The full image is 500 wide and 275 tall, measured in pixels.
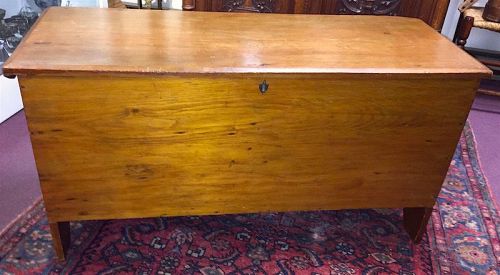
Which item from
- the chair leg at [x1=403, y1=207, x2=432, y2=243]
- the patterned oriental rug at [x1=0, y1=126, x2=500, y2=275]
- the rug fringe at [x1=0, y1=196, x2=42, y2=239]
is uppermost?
the chair leg at [x1=403, y1=207, x2=432, y2=243]

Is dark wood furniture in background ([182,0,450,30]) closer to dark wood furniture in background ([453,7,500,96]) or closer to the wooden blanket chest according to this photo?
dark wood furniture in background ([453,7,500,96])

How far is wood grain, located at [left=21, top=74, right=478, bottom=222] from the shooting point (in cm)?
115

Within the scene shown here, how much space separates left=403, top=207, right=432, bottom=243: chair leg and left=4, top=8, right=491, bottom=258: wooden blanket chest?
0.21 ft

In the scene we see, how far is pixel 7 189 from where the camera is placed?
1.70m

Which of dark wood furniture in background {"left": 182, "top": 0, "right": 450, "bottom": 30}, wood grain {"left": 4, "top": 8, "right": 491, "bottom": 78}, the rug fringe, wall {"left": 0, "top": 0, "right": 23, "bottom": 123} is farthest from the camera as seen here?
dark wood furniture in background {"left": 182, "top": 0, "right": 450, "bottom": 30}

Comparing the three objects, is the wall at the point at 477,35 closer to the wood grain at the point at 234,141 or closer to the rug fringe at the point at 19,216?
the wood grain at the point at 234,141

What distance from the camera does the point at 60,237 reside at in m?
1.38

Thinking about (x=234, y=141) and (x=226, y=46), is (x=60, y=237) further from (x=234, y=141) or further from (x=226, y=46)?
(x=226, y=46)

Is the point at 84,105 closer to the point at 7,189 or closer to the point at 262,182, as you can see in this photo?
the point at 262,182

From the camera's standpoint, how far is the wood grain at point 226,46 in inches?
44.6

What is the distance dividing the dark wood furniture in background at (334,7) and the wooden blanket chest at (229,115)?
2.41 feet

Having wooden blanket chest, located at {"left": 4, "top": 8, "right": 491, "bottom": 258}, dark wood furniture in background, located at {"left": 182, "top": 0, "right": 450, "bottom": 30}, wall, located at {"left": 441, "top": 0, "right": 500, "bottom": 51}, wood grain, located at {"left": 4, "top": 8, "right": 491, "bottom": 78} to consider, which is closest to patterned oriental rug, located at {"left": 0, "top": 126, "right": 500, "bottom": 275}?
wooden blanket chest, located at {"left": 4, "top": 8, "right": 491, "bottom": 258}

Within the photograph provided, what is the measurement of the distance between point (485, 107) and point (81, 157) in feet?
7.66

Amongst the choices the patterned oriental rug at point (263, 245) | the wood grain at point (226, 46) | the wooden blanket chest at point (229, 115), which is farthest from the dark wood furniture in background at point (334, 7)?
the patterned oriental rug at point (263, 245)
